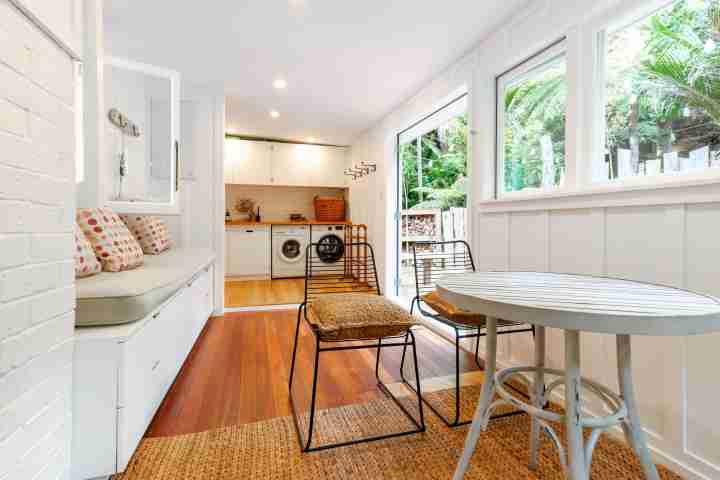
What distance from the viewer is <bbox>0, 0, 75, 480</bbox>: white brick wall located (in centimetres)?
81

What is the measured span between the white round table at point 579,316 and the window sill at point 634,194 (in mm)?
397

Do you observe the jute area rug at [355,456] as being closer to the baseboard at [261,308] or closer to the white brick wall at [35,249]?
the white brick wall at [35,249]

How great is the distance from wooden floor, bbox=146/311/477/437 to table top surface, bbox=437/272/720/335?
1.09 m

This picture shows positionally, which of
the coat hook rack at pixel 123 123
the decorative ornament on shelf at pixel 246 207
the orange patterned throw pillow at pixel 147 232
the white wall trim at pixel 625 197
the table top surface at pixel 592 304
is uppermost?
the coat hook rack at pixel 123 123

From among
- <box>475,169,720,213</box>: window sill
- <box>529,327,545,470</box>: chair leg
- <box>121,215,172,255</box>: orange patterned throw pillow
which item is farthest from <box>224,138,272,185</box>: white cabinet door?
<box>529,327,545,470</box>: chair leg

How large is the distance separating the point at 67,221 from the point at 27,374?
0.44 meters

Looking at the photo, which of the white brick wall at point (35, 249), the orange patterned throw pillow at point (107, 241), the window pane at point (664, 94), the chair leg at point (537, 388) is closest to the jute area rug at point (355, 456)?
the chair leg at point (537, 388)

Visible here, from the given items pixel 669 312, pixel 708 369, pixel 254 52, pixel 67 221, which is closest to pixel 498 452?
pixel 708 369

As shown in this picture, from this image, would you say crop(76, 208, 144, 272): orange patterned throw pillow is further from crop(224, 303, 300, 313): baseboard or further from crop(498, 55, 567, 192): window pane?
crop(498, 55, 567, 192): window pane

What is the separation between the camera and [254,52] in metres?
2.57

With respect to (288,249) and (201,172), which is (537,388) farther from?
(288,249)

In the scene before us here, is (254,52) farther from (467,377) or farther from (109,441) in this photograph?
(467,377)

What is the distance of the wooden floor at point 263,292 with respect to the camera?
3.88 m

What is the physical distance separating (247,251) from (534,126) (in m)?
4.22
